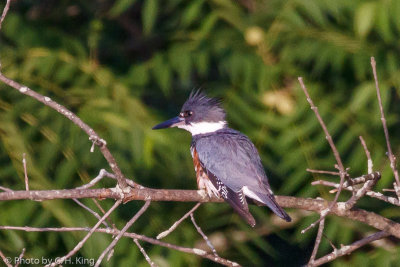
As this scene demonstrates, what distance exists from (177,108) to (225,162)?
1449mm

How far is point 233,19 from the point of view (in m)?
4.97

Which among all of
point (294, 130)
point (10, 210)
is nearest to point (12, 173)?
point (10, 210)

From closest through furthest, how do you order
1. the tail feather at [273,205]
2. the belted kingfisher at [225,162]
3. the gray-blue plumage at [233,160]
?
the tail feather at [273,205] → the belted kingfisher at [225,162] → the gray-blue plumage at [233,160]

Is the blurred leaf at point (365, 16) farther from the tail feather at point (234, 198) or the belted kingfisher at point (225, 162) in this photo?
the tail feather at point (234, 198)

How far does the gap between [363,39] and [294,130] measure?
81 cm

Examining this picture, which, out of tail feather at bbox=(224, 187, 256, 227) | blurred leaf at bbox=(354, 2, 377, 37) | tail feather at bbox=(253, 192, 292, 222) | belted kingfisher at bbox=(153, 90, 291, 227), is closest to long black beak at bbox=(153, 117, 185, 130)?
belted kingfisher at bbox=(153, 90, 291, 227)

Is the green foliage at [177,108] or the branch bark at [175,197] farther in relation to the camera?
the green foliage at [177,108]

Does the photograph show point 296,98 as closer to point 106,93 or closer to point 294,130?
point 294,130

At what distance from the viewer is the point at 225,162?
159 inches

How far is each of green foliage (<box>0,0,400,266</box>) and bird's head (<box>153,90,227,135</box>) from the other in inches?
3.5

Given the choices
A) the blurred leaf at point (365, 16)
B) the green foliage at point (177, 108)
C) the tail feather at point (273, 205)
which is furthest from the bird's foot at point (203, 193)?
the blurred leaf at point (365, 16)

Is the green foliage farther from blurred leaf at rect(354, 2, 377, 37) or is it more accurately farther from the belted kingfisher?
the belted kingfisher

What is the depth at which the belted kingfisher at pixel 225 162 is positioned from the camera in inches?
146

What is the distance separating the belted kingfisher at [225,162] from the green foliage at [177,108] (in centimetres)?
13
